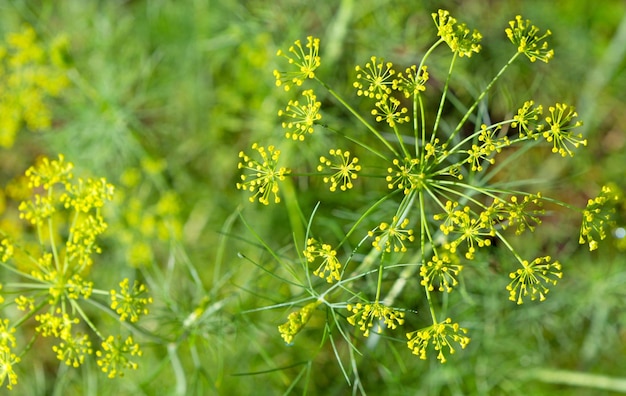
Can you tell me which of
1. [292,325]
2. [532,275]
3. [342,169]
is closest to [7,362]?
[292,325]

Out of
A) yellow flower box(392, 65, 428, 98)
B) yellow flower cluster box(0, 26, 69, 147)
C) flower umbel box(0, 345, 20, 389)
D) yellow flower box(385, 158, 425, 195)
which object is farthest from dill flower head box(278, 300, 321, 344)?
yellow flower cluster box(0, 26, 69, 147)

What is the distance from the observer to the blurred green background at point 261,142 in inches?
166

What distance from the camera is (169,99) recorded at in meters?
A: 5.04

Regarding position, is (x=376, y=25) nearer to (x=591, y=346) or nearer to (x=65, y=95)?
(x=65, y=95)

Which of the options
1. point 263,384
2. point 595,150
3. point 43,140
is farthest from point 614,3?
point 43,140

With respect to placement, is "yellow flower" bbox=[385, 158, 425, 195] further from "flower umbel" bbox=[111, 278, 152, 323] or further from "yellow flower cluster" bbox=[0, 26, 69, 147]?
"yellow flower cluster" bbox=[0, 26, 69, 147]

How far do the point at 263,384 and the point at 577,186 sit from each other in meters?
3.10

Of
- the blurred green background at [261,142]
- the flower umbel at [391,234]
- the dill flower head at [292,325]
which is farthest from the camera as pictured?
the blurred green background at [261,142]

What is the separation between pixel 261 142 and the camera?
15.3ft

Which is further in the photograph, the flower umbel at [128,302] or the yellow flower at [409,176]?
the flower umbel at [128,302]

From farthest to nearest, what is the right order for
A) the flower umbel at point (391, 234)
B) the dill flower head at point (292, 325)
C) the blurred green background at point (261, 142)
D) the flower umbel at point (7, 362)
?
the blurred green background at point (261, 142) < the flower umbel at point (7, 362) < the dill flower head at point (292, 325) < the flower umbel at point (391, 234)

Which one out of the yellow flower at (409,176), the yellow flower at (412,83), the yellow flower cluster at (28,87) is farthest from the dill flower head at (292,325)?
the yellow flower cluster at (28,87)

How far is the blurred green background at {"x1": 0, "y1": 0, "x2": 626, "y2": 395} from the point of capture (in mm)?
4215

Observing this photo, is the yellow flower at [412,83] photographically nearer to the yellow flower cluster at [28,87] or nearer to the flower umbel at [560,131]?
the flower umbel at [560,131]
